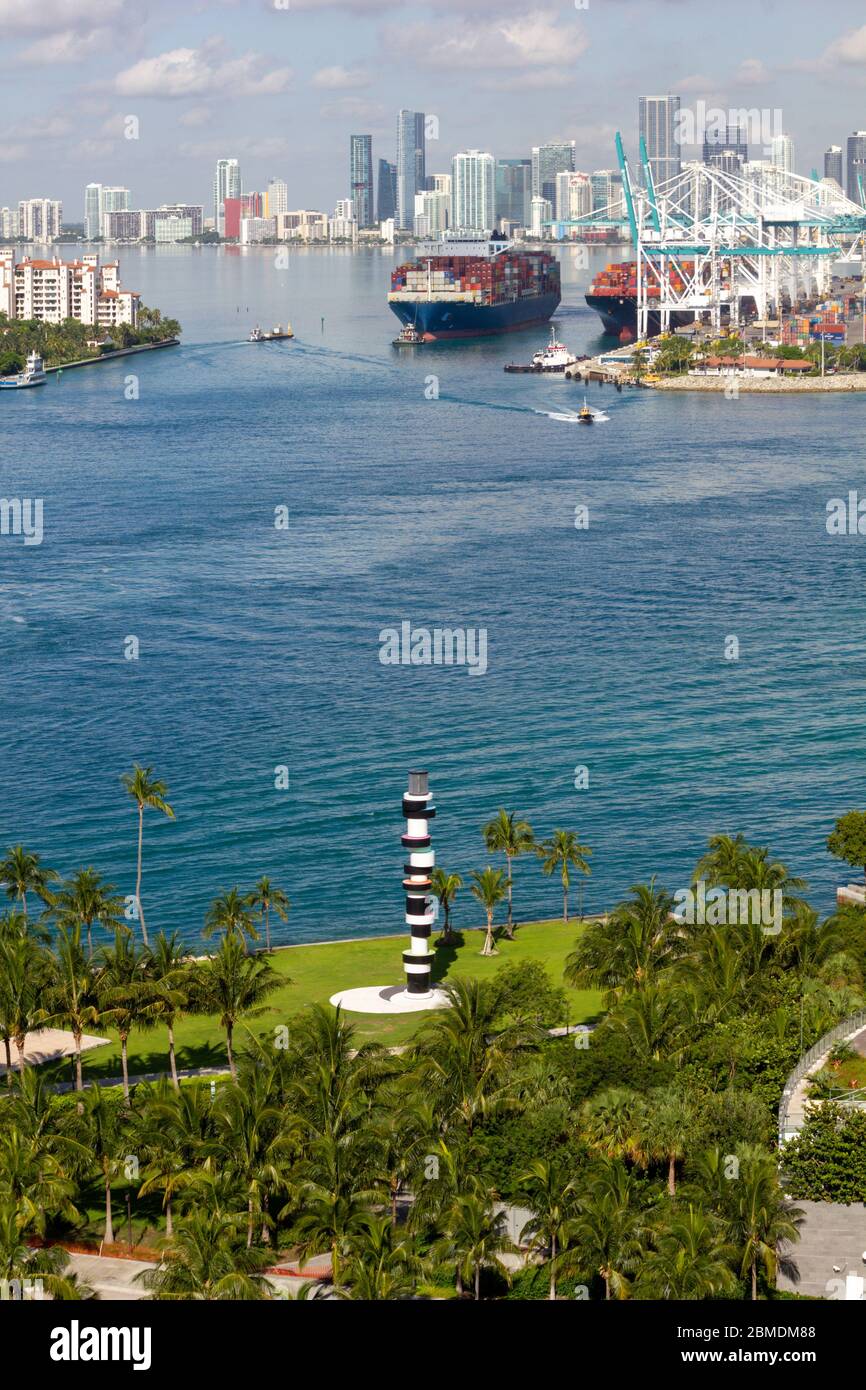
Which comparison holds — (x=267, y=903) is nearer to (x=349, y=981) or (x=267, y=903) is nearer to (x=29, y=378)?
(x=349, y=981)

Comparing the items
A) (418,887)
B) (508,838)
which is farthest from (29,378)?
(418,887)

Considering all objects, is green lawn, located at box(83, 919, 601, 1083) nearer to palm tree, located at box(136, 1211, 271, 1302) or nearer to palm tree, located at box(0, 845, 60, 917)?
palm tree, located at box(0, 845, 60, 917)

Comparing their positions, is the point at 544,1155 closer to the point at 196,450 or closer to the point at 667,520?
the point at 667,520

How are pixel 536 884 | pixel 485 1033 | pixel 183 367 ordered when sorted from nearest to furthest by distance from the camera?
pixel 485 1033
pixel 536 884
pixel 183 367
